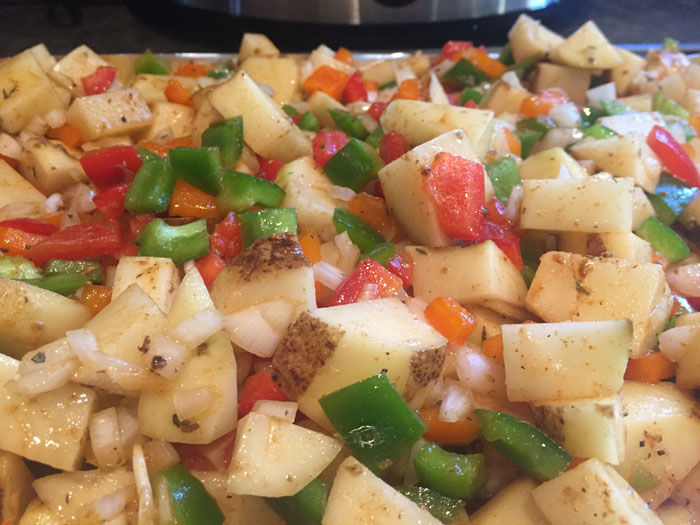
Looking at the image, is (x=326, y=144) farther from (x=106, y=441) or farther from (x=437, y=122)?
(x=106, y=441)

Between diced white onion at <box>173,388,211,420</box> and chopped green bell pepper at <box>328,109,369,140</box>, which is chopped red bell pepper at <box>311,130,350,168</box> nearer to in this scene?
chopped green bell pepper at <box>328,109,369,140</box>

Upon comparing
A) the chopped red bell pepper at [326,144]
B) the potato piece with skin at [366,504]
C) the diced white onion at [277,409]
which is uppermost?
the chopped red bell pepper at [326,144]

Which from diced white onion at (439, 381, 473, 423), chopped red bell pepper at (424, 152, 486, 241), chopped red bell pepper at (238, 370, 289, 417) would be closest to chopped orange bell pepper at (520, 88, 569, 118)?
chopped red bell pepper at (424, 152, 486, 241)

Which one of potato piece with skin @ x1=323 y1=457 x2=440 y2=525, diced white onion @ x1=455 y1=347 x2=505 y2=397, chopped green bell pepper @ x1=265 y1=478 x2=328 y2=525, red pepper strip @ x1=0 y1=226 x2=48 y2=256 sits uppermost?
red pepper strip @ x1=0 y1=226 x2=48 y2=256

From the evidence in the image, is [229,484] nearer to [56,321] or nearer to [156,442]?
[156,442]

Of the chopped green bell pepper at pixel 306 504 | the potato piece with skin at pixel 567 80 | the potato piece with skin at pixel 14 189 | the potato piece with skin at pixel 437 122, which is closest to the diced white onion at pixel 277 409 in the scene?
the chopped green bell pepper at pixel 306 504

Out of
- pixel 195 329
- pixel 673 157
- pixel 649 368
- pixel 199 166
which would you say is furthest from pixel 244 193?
pixel 673 157

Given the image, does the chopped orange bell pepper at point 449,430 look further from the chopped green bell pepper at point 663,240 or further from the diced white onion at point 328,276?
the chopped green bell pepper at point 663,240
